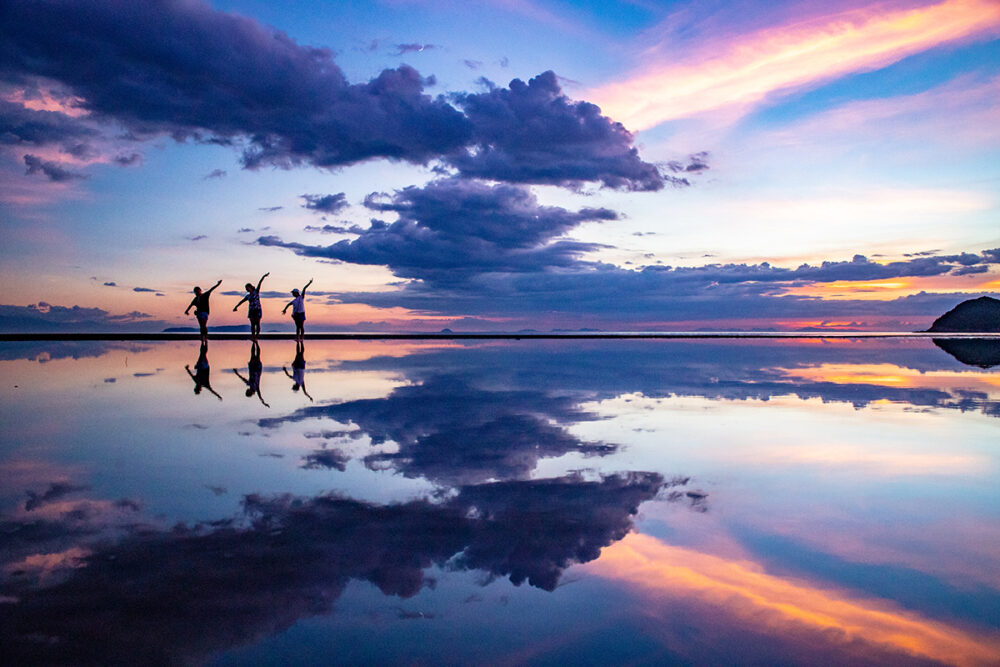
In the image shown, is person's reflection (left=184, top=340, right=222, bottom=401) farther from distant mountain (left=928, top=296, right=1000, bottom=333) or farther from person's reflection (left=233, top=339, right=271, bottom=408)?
distant mountain (left=928, top=296, right=1000, bottom=333)

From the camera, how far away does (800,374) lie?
16.8 m

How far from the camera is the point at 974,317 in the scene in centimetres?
17475

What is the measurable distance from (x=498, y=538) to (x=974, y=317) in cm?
21854

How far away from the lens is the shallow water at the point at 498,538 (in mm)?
2928

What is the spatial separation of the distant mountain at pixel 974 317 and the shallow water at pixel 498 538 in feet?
607

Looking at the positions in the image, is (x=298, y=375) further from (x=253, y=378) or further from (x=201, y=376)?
(x=201, y=376)

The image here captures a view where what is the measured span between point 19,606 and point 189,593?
82 centimetres

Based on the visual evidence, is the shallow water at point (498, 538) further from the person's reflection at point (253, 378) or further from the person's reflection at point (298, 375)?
the person's reflection at point (298, 375)

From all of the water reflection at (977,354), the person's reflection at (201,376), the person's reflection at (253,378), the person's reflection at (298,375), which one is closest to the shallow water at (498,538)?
the person's reflection at (253,378)

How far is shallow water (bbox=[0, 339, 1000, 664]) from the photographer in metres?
2.93

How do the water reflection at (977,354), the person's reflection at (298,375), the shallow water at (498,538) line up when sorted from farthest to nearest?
the water reflection at (977,354)
the person's reflection at (298,375)
the shallow water at (498,538)

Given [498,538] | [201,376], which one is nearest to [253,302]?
[201,376]

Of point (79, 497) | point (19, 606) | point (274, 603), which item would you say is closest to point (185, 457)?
point (79, 497)

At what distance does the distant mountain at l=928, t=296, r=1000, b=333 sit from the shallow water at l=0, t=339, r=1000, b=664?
607ft
